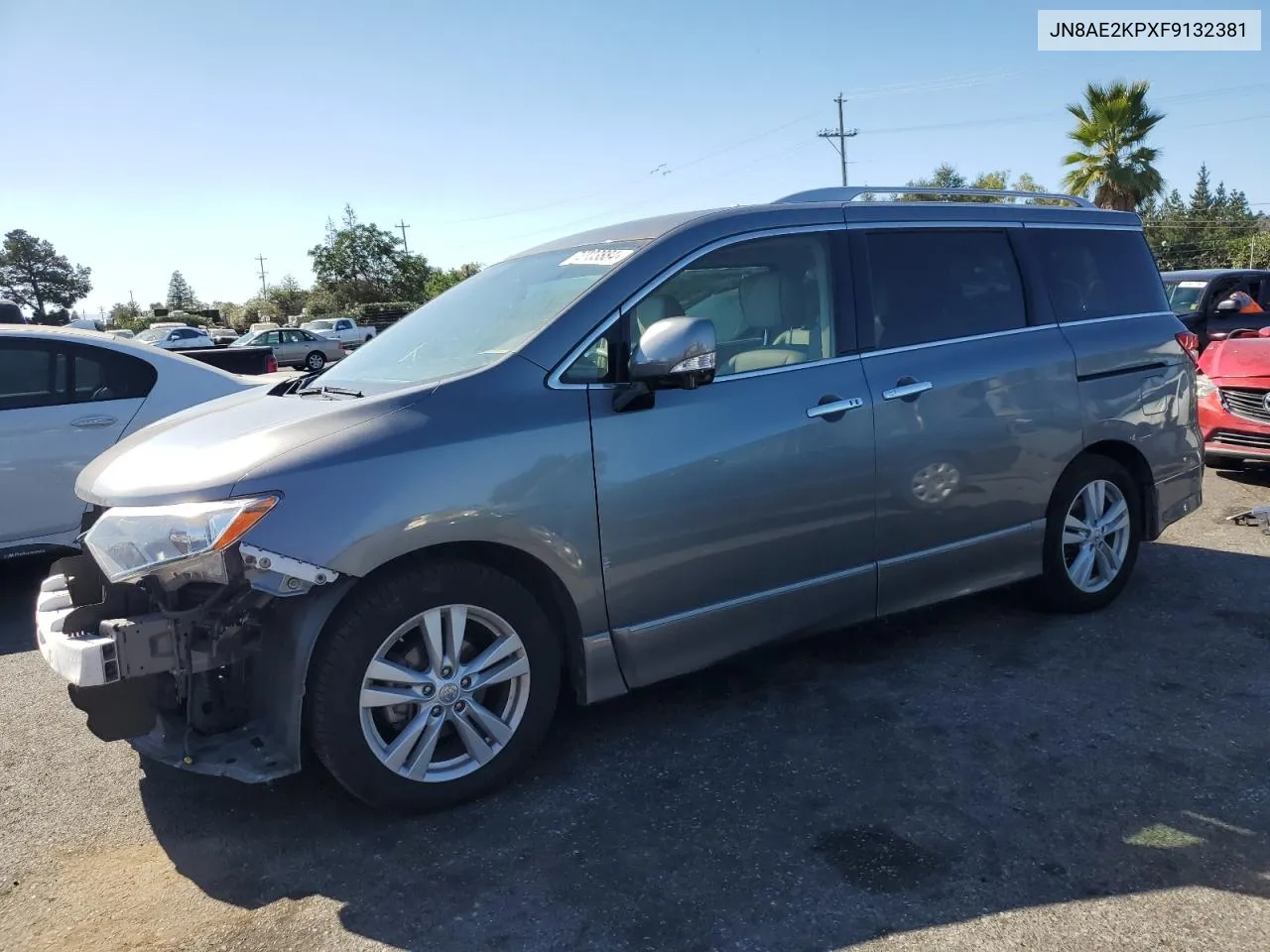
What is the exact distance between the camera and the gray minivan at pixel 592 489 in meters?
2.82

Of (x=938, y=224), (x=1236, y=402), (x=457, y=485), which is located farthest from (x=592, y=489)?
(x=1236, y=402)

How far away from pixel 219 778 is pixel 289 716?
85cm

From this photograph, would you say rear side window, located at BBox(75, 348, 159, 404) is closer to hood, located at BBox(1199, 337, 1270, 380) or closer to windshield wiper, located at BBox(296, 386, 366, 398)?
windshield wiper, located at BBox(296, 386, 366, 398)

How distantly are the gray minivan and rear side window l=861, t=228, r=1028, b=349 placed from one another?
0.05 ft

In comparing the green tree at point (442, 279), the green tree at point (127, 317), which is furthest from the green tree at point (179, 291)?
the green tree at point (442, 279)

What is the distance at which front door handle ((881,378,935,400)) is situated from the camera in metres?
3.87

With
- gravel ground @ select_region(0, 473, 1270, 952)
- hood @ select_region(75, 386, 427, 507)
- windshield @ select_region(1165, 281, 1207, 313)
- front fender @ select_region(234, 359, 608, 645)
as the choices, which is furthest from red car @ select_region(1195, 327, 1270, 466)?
hood @ select_region(75, 386, 427, 507)

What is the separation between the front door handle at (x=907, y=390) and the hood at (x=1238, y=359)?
4.85 metres

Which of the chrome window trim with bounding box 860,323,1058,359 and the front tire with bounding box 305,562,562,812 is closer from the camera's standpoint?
the front tire with bounding box 305,562,562,812

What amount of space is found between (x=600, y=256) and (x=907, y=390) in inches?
53.5

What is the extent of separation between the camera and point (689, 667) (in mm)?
3494

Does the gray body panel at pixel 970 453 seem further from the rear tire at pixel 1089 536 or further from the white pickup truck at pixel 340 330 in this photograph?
the white pickup truck at pixel 340 330

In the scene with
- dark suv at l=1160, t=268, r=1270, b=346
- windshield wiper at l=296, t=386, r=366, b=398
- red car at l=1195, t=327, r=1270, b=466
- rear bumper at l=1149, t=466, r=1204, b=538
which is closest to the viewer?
windshield wiper at l=296, t=386, r=366, b=398

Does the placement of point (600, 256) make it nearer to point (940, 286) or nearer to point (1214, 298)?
point (940, 286)
